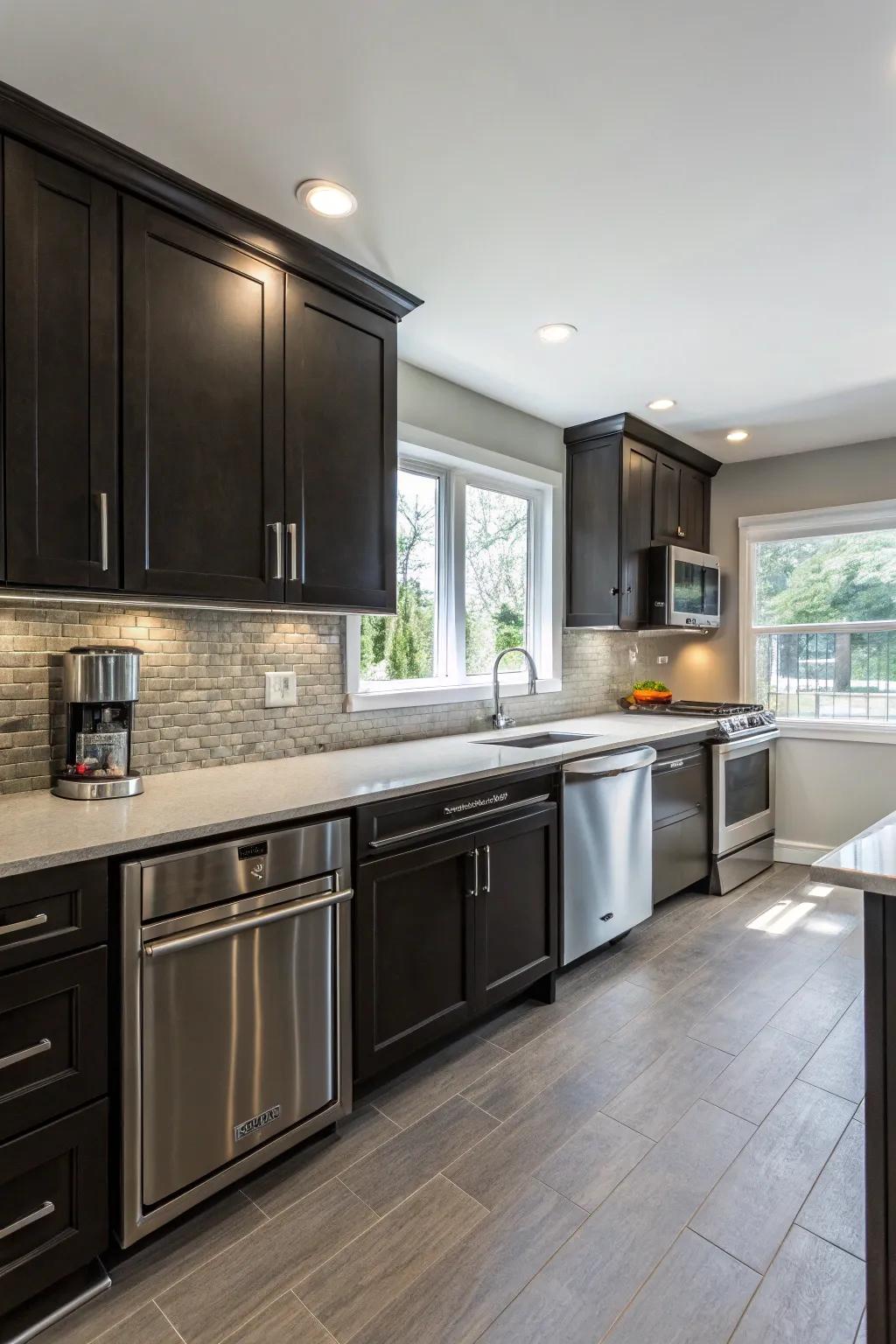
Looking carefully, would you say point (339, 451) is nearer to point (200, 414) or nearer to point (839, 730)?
point (200, 414)

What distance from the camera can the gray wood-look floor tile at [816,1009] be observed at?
2469 mm

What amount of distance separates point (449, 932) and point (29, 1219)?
3.99 ft

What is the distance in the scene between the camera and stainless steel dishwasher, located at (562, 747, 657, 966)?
275 centimetres

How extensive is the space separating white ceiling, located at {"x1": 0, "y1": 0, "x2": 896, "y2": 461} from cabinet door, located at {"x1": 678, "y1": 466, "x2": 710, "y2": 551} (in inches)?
66.9

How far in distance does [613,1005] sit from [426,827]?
117cm

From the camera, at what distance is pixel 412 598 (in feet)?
10.7

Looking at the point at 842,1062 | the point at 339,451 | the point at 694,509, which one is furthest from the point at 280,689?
the point at 694,509

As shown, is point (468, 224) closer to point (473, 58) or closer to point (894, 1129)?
point (473, 58)

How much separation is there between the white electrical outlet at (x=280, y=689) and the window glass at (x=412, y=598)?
0.50 m

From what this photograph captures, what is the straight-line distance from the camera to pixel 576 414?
12.4ft

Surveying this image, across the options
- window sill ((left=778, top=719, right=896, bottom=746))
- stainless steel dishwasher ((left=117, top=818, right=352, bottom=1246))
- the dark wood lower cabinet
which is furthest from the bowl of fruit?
stainless steel dishwasher ((left=117, top=818, right=352, bottom=1246))

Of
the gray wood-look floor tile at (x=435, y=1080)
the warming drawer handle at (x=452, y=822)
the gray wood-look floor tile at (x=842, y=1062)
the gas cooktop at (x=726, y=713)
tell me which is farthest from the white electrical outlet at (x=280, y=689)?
the gas cooktop at (x=726, y=713)

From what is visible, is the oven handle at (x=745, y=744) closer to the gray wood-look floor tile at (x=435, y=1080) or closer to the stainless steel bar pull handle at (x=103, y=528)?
the gray wood-look floor tile at (x=435, y=1080)

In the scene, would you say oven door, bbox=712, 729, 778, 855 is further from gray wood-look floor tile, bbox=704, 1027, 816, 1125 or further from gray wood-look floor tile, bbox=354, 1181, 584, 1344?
gray wood-look floor tile, bbox=354, 1181, 584, 1344
